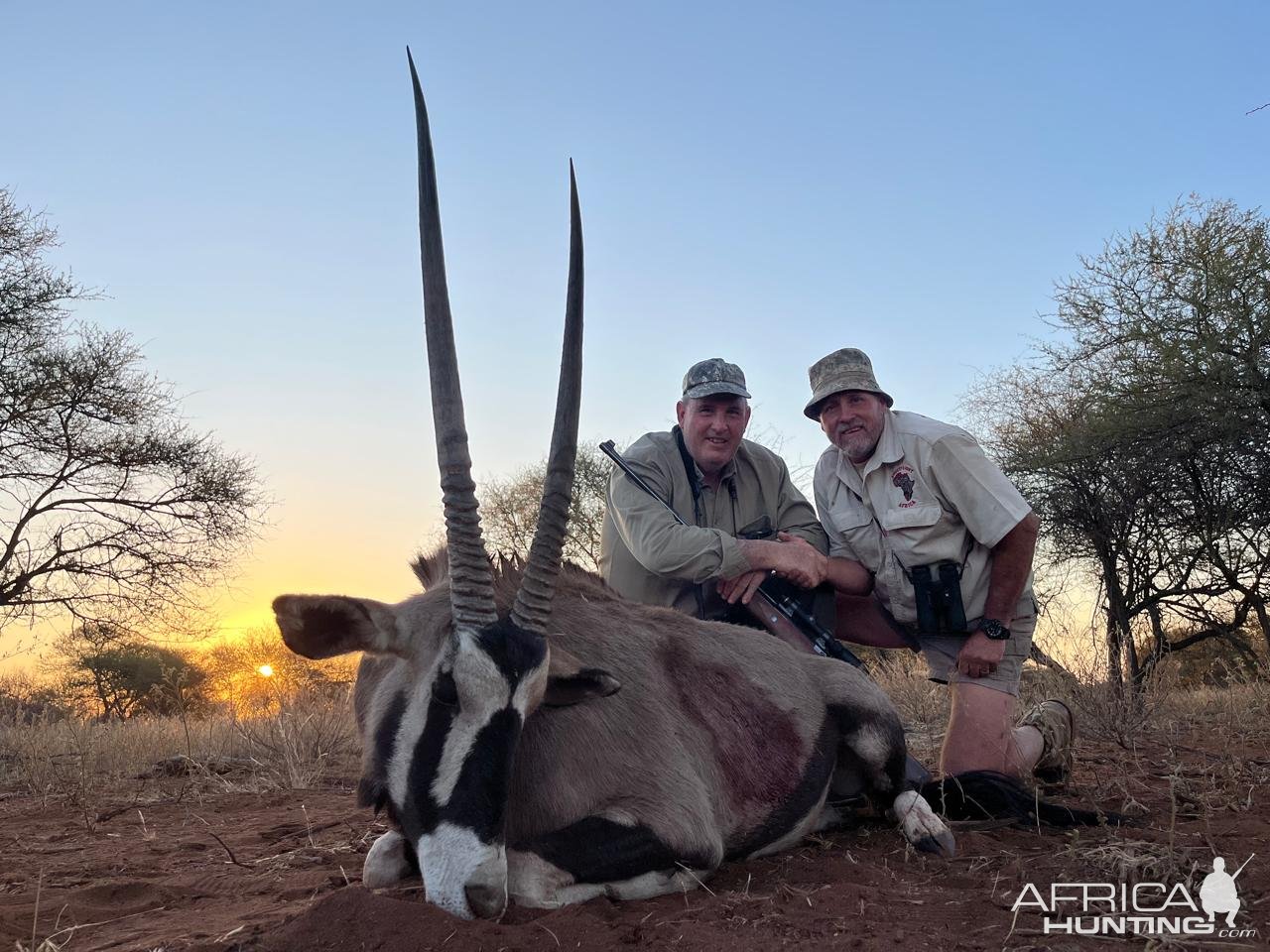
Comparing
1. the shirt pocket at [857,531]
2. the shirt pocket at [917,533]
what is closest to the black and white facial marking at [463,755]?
the shirt pocket at [917,533]

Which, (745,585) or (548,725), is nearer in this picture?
(548,725)

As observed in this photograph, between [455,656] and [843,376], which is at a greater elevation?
[843,376]

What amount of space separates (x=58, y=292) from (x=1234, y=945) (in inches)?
857

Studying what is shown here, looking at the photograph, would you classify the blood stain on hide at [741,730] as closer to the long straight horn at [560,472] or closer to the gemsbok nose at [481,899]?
the long straight horn at [560,472]

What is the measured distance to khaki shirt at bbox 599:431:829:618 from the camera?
18.3ft

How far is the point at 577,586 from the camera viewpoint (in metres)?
4.46

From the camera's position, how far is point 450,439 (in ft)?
11.1

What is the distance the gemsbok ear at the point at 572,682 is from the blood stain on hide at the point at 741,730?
2.19 feet

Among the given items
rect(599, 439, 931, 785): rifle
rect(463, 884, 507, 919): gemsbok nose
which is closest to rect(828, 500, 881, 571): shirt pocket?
rect(599, 439, 931, 785): rifle

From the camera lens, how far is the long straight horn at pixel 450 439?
3.31 metres

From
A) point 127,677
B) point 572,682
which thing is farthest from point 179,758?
point 127,677

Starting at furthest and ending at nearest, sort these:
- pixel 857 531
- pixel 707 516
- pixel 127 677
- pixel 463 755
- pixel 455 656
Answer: pixel 127 677 < pixel 707 516 < pixel 857 531 < pixel 455 656 < pixel 463 755

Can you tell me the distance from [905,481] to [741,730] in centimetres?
211
